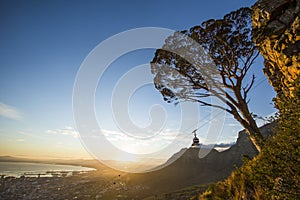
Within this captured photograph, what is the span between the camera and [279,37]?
9867mm

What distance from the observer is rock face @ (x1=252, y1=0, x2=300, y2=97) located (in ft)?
30.2

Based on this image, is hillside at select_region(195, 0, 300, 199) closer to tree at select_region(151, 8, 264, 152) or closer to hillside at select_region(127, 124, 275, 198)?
tree at select_region(151, 8, 264, 152)

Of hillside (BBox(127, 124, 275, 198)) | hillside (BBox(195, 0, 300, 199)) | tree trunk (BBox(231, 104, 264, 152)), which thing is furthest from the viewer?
hillside (BBox(127, 124, 275, 198))

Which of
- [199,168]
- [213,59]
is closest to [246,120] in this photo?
[213,59]

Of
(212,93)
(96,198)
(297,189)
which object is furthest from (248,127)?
(96,198)

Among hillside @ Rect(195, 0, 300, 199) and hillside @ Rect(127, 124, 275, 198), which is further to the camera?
hillside @ Rect(127, 124, 275, 198)

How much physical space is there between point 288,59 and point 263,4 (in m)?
3.73

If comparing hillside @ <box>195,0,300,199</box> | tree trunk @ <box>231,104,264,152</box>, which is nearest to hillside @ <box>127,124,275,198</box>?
tree trunk @ <box>231,104,264,152</box>

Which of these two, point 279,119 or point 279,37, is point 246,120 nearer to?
point 279,37

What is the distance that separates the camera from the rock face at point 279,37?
30.2 feet

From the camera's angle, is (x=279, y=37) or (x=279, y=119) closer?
(x=279, y=119)

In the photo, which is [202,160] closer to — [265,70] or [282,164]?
[265,70]

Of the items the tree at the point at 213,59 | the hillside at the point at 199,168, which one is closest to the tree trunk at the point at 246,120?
the tree at the point at 213,59

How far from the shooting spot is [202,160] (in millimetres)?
52750
